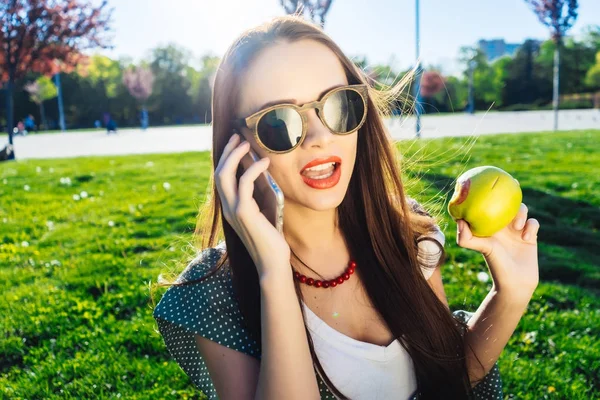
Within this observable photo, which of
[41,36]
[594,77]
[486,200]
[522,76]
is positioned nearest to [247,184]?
[486,200]

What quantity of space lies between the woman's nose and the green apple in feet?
1.89

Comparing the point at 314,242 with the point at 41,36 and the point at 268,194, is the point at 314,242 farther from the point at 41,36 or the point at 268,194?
the point at 41,36

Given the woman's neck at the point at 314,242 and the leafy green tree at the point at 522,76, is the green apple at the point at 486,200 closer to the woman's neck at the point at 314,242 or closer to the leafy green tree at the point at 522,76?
the woman's neck at the point at 314,242

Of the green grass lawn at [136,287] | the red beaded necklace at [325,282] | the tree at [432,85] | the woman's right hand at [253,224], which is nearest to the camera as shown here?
the woman's right hand at [253,224]

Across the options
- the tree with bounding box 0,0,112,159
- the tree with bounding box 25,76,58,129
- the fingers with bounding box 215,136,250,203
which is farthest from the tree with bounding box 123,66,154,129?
the fingers with bounding box 215,136,250,203

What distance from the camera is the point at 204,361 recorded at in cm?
181

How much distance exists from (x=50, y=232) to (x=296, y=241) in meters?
4.45

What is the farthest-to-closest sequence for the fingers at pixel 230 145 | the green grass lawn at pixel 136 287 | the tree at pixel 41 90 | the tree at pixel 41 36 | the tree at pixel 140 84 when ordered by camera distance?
the tree at pixel 140 84, the tree at pixel 41 90, the tree at pixel 41 36, the green grass lawn at pixel 136 287, the fingers at pixel 230 145

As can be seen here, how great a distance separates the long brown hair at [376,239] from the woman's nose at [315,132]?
0.92ft

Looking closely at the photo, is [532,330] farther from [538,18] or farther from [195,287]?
[538,18]

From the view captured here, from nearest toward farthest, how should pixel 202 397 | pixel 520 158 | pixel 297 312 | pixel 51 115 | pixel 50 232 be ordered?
pixel 297 312 → pixel 202 397 → pixel 50 232 → pixel 520 158 → pixel 51 115

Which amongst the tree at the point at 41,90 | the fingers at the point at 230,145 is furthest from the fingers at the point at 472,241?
the tree at the point at 41,90

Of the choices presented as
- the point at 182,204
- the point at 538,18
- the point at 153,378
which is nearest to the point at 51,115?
the point at 538,18

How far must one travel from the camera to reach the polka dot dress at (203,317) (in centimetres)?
171
